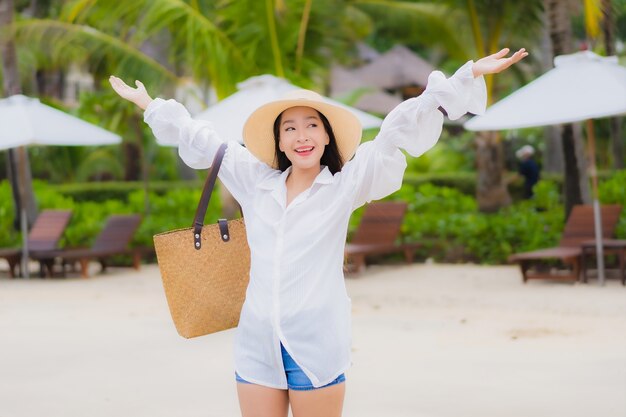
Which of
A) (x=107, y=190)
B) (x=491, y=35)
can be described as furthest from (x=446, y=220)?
(x=107, y=190)

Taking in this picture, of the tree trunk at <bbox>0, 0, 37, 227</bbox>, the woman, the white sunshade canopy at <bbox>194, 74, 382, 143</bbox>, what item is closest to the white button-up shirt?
the woman

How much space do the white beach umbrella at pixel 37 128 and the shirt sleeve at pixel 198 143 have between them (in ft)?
33.4

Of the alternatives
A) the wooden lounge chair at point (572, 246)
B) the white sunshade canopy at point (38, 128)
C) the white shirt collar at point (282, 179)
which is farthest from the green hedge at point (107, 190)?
the white shirt collar at point (282, 179)

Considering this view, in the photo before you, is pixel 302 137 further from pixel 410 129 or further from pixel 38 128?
pixel 38 128

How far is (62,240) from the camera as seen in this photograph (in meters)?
15.9

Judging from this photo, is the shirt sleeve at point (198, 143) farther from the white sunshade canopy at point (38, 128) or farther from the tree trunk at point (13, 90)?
the tree trunk at point (13, 90)

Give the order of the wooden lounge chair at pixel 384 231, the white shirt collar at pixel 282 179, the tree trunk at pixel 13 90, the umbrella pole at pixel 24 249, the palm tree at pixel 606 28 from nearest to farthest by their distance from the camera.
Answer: the white shirt collar at pixel 282 179
the palm tree at pixel 606 28
the wooden lounge chair at pixel 384 231
the umbrella pole at pixel 24 249
the tree trunk at pixel 13 90

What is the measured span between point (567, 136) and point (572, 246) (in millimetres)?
1956

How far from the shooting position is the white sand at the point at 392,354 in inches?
228

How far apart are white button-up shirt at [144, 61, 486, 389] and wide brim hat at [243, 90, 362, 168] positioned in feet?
0.55

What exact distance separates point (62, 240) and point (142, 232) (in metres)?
1.28

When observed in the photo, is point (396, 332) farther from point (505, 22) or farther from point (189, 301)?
point (505, 22)

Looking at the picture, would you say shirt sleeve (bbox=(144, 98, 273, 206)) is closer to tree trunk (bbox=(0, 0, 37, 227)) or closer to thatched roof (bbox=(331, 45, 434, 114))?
tree trunk (bbox=(0, 0, 37, 227))

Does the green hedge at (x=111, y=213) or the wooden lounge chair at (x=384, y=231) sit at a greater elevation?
the green hedge at (x=111, y=213)
